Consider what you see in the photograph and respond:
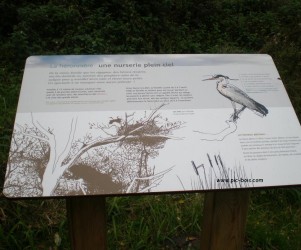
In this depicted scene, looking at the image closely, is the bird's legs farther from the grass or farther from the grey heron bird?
the grass

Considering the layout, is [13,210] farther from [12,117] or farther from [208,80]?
[208,80]

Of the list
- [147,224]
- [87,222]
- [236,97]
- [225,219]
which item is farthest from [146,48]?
[87,222]

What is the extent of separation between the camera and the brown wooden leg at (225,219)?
1.74m

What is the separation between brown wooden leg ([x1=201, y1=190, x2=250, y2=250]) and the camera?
1.74 m

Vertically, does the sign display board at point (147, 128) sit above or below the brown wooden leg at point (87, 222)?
above

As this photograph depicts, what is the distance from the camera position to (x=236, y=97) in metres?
1.74

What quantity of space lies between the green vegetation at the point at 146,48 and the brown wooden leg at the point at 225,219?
0.73 meters

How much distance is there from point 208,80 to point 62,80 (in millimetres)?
642

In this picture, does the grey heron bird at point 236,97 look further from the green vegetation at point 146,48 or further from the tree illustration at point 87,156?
the green vegetation at point 146,48

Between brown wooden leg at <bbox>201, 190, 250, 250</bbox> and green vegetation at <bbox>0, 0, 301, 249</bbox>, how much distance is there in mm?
731

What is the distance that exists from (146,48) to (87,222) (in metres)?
3.63

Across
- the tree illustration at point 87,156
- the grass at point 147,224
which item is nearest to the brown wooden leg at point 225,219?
the tree illustration at point 87,156

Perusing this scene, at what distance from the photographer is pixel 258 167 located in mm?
1503

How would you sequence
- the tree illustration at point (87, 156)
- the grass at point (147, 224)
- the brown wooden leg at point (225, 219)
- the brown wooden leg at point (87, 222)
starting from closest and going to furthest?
1. the tree illustration at point (87, 156)
2. the brown wooden leg at point (87, 222)
3. the brown wooden leg at point (225, 219)
4. the grass at point (147, 224)
